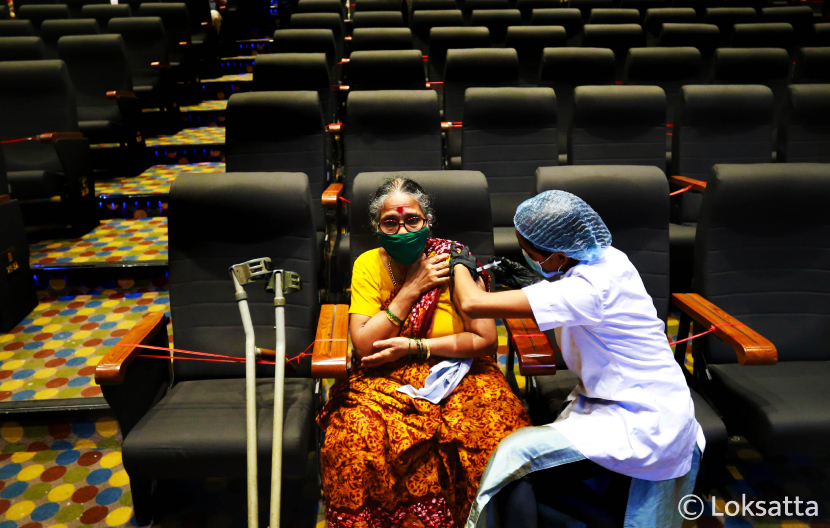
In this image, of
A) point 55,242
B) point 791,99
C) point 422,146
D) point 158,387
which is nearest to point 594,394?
point 158,387

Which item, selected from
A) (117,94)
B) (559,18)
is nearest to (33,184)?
(117,94)

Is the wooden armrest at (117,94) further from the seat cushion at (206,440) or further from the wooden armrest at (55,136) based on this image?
the seat cushion at (206,440)

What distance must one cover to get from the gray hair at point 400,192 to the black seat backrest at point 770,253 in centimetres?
83

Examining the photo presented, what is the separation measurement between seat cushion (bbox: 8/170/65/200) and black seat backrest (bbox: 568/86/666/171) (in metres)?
2.58

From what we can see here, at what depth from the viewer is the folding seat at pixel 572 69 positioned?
311 centimetres

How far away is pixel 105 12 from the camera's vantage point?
4555 millimetres

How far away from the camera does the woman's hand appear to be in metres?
1.41

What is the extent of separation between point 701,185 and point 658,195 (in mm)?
836

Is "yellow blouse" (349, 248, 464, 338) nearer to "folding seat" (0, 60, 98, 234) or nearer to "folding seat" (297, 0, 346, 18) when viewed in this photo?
"folding seat" (0, 60, 98, 234)

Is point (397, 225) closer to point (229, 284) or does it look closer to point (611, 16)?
point (229, 284)

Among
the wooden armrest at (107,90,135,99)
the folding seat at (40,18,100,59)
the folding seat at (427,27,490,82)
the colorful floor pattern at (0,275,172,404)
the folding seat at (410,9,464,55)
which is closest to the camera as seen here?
the colorful floor pattern at (0,275,172,404)

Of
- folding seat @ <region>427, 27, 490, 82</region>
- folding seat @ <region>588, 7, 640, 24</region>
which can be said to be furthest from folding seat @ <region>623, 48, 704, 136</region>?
folding seat @ <region>588, 7, 640, 24</region>

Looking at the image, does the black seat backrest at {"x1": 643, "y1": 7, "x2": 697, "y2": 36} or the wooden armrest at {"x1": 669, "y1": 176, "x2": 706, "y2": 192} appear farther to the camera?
the black seat backrest at {"x1": 643, "y1": 7, "x2": 697, "y2": 36}

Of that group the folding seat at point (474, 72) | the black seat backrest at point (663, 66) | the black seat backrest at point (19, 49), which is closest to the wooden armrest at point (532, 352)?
the folding seat at point (474, 72)
